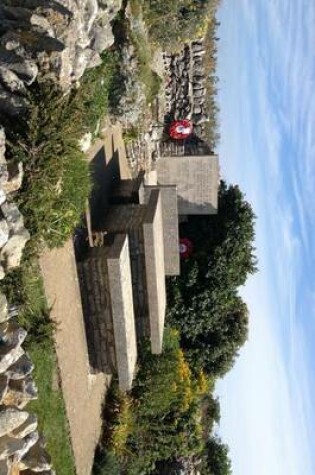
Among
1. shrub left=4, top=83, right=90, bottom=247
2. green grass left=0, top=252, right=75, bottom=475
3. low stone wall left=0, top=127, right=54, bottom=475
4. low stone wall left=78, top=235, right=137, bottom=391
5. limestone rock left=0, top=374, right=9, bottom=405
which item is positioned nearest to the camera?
low stone wall left=0, top=127, right=54, bottom=475

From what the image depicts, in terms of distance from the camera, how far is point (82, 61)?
Result: 810 cm

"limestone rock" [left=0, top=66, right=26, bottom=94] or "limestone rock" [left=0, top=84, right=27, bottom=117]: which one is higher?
"limestone rock" [left=0, top=66, right=26, bottom=94]

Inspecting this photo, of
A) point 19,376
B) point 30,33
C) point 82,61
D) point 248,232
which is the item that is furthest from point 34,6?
point 248,232

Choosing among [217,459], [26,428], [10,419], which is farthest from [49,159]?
[217,459]

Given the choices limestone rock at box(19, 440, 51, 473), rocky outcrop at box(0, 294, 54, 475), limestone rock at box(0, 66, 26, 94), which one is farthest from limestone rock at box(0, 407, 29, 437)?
limestone rock at box(0, 66, 26, 94)

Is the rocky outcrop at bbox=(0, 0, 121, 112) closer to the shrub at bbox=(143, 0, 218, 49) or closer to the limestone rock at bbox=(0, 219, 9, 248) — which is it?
the limestone rock at bbox=(0, 219, 9, 248)

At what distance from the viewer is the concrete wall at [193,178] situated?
14.9m

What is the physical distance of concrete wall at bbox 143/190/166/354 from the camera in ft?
34.9

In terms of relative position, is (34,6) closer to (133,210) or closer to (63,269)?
(63,269)

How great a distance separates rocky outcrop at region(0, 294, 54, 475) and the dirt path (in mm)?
1409

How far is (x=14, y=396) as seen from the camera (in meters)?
7.18

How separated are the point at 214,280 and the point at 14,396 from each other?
10.4m

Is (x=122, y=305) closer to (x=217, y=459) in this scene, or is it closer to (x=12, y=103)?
(x=12, y=103)

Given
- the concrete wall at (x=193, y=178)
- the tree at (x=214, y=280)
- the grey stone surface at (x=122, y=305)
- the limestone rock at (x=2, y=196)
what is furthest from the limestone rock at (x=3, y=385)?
the tree at (x=214, y=280)
